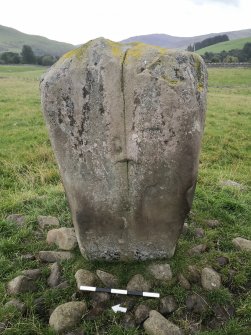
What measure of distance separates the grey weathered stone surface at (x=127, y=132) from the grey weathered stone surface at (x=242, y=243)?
1.24 metres

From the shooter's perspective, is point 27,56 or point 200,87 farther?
point 27,56

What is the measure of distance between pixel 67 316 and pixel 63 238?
4.85 feet

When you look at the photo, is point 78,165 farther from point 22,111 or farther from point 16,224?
point 22,111

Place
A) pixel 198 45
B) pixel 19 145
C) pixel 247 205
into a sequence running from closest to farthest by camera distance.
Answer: pixel 247 205
pixel 19 145
pixel 198 45

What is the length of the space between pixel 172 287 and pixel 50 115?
2.58 meters

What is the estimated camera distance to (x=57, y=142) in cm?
448

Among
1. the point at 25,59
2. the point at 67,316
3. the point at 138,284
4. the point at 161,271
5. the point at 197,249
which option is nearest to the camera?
the point at 67,316

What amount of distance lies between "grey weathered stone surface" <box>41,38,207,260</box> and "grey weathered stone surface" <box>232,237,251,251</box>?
48.7 inches

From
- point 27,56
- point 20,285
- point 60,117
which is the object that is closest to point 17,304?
point 20,285

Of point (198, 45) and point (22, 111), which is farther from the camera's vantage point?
point (198, 45)

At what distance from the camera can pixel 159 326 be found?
4.00 m

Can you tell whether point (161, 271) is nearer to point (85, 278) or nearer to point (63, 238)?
point (85, 278)

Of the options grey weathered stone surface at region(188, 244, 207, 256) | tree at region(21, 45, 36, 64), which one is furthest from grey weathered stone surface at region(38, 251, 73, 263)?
tree at region(21, 45, 36, 64)

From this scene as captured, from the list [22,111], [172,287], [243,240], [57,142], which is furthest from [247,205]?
[22,111]
